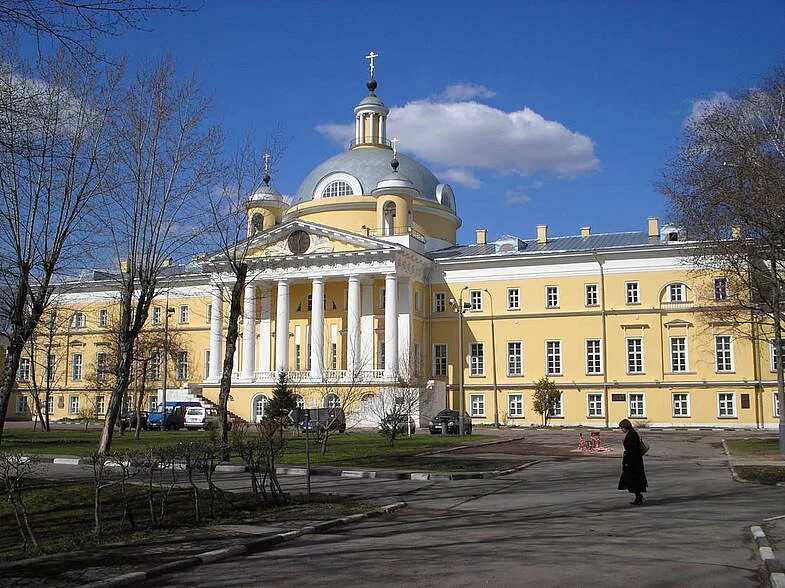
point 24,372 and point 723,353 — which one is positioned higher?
point 723,353

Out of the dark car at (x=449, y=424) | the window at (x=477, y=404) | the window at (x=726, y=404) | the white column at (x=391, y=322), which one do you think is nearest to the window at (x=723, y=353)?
the window at (x=726, y=404)

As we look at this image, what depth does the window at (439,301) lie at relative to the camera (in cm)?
5581

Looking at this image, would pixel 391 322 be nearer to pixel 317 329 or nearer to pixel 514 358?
pixel 317 329

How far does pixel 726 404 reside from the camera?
48438 millimetres

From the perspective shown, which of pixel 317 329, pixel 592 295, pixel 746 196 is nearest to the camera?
pixel 746 196

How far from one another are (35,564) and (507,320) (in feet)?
152

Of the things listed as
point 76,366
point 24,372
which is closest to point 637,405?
point 76,366

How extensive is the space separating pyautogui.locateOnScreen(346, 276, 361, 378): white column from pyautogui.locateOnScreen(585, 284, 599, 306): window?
14932 mm

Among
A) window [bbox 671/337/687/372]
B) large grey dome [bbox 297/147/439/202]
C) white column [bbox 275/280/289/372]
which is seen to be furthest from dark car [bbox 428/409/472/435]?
large grey dome [bbox 297/147/439/202]

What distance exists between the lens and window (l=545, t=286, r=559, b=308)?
174 feet

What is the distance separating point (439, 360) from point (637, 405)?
44.0 ft

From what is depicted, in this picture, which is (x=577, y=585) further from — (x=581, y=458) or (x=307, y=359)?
(x=307, y=359)

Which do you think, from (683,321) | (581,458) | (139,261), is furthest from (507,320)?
(139,261)

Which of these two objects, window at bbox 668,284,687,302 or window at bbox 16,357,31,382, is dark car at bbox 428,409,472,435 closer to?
window at bbox 668,284,687,302
